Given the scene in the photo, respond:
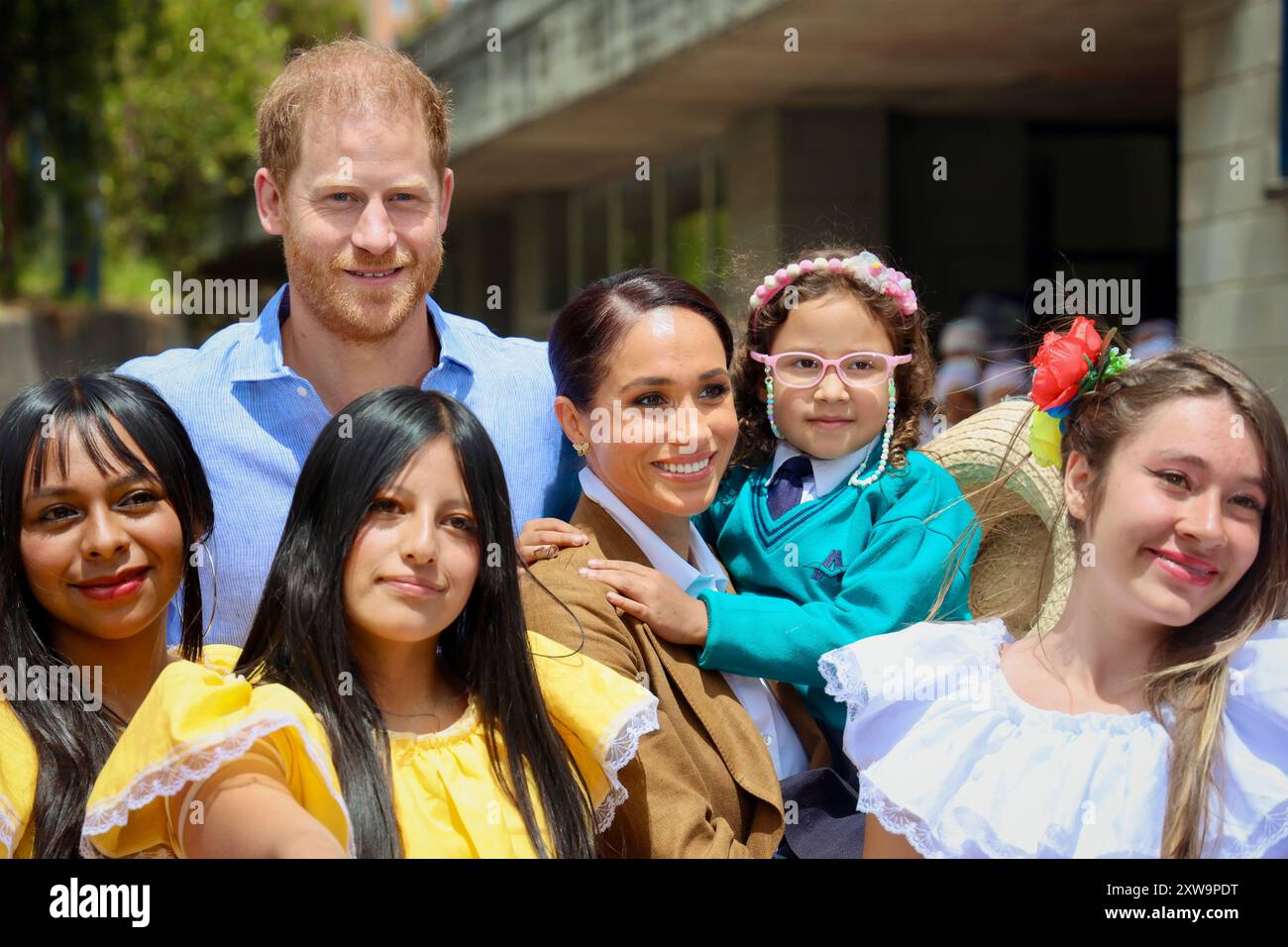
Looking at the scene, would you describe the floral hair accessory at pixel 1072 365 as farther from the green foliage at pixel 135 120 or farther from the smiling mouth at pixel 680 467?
the green foliage at pixel 135 120

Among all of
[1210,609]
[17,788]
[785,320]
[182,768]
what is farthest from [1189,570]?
[17,788]

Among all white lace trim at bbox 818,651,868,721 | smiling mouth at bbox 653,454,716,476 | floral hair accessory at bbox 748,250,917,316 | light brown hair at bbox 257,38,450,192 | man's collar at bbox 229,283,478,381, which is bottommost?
white lace trim at bbox 818,651,868,721

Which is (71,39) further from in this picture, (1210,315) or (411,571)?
(411,571)

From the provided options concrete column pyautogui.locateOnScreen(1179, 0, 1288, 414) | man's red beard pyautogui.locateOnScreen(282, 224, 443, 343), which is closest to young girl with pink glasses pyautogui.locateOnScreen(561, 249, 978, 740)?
man's red beard pyautogui.locateOnScreen(282, 224, 443, 343)

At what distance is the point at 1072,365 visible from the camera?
2842mm

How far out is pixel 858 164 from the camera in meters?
11.5

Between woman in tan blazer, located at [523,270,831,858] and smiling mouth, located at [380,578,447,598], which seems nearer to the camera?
smiling mouth, located at [380,578,447,598]

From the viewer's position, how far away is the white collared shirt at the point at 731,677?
124 inches

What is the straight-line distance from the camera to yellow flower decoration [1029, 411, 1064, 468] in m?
3.00

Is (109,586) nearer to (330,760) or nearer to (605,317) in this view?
(330,760)

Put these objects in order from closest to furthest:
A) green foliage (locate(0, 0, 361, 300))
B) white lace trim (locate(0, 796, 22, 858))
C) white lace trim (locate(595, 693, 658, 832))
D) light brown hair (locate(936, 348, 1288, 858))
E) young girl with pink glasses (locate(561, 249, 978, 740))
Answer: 1. white lace trim (locate(0, 796, 22, 858))
2. light brown hair (locate(936, 348, 1288, 858))
3. white lace trim (locate(595, 693, 658, 832))
4. young girl with pink glasses (locate(561, 249, 978, 740))
5. green foliage (locate(0, 0, 361, 300))

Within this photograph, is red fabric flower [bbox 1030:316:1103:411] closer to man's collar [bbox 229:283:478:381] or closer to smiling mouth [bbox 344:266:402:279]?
man's collar [bbox 229:283:478:381]

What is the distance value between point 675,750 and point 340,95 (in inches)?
68.2

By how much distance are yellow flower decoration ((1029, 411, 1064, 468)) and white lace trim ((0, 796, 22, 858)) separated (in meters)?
1.97
